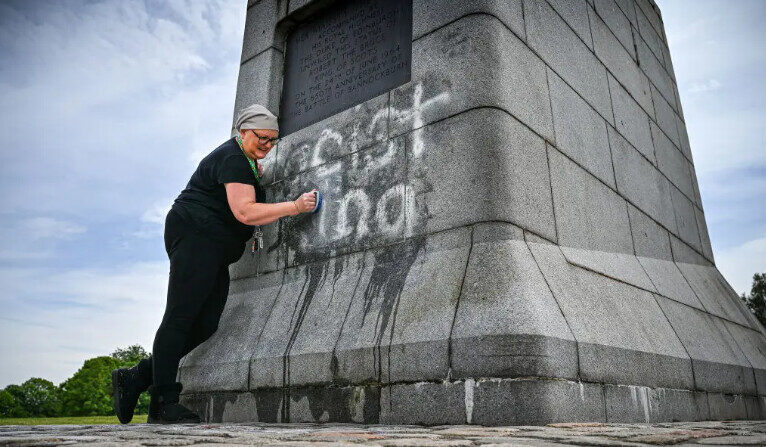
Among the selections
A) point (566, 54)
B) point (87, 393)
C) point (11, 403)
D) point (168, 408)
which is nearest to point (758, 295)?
point (566, 54)

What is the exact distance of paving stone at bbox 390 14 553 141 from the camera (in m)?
3.48

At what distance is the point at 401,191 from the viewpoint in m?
3.63

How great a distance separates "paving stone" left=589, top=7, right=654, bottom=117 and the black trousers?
4.26 meters

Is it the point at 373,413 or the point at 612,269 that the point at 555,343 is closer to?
the point at 373,413

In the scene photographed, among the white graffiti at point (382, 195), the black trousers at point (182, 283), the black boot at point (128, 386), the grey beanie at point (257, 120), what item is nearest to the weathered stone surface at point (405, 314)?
the white graffiti at point (382, 195)

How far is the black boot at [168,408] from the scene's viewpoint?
3318 mm

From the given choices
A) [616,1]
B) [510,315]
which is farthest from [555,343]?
[616,1]

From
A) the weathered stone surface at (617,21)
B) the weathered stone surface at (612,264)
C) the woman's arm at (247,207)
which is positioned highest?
the weathered stone surface at (617,21)

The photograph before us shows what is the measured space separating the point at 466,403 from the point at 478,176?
140 centimetres

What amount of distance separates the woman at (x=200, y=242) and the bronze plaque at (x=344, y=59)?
839mm

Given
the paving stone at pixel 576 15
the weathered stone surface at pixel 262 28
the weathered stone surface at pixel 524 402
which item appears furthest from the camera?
the weathered stone surface at pixel 262 28

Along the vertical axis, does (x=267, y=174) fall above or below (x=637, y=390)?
above

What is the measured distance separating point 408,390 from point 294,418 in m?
0.92

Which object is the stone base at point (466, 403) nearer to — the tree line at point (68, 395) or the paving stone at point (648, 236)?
the paving stone at point (648, 236)
